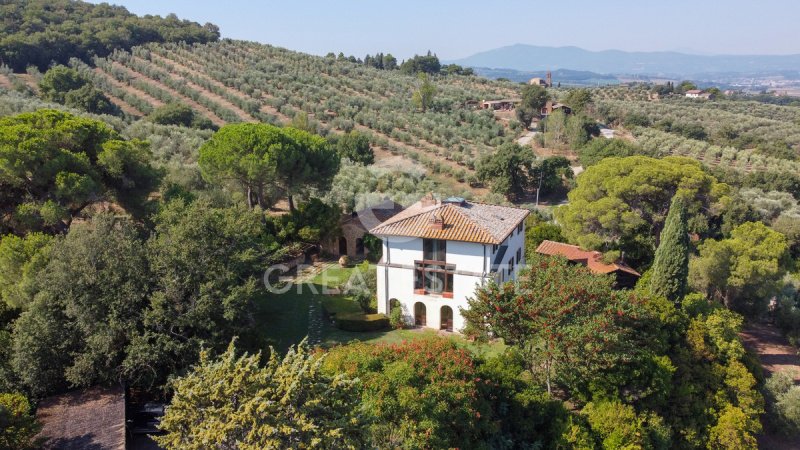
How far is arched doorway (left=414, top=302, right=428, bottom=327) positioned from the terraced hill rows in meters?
30.3

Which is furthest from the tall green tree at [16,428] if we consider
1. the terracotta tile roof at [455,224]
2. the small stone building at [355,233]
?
the small stone building at [355,233]

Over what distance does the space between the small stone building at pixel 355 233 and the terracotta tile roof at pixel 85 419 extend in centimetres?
1844

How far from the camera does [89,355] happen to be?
53.4ft

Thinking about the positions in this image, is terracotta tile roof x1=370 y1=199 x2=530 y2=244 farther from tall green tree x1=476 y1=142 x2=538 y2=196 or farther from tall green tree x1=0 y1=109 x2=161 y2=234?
tall green tree x1=476 y1=142 x2=538 y2=196

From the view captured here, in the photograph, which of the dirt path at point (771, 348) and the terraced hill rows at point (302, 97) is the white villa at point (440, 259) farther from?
the terraced hill rows at point (302, 97)

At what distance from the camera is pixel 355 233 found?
33.8 metres

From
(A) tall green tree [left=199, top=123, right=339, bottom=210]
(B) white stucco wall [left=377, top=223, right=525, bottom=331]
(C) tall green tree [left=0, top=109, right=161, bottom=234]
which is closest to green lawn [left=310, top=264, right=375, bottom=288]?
(B) white stucco wall [left=377, top=223, right=525, bottom=331]

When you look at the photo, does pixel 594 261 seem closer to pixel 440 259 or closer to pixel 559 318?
pixel 440 259

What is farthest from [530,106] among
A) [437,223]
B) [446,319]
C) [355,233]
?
[446,319]

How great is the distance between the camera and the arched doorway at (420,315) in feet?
83.5

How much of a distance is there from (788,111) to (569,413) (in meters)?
117

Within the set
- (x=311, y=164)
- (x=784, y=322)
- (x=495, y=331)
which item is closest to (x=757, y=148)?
(x=784, y=322)

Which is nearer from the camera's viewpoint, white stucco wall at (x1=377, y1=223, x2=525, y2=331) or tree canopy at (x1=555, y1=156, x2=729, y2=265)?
white stucco wall at (x1=377, y1=223, x2=525, y2=331)

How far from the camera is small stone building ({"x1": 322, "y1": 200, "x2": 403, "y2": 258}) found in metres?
33.8
